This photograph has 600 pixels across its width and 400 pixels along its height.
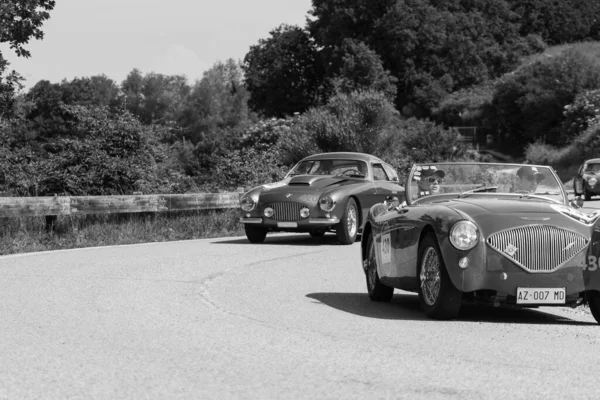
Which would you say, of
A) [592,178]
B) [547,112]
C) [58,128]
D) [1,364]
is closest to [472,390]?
[1,364]

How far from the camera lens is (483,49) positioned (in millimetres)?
109312

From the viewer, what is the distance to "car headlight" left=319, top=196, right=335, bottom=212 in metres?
18.9

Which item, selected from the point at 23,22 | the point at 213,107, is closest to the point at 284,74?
the point at 213,107

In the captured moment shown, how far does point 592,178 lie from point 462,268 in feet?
106

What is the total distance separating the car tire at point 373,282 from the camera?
11009mm

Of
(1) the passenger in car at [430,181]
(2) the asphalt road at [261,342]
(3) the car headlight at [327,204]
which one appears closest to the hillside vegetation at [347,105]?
(3) the car headlight at [327,204]

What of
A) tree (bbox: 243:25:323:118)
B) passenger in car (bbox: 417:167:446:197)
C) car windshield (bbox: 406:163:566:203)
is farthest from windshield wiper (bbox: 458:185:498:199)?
tree (bbox: 243:25:323:118)

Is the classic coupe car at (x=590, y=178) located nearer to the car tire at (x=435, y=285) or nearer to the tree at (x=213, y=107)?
→ the car tire at (x=435, y=285)

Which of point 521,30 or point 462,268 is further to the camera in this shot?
point 521,30

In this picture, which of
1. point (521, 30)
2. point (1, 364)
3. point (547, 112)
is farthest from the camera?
point (521, 30)

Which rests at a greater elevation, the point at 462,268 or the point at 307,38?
the point at 307,38

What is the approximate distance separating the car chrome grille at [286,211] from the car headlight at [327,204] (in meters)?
0.31

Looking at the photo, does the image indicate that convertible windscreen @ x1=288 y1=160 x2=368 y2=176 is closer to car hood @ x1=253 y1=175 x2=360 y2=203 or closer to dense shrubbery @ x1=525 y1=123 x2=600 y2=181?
car hood @ x1=253 y1=175 x2=360 y2=203

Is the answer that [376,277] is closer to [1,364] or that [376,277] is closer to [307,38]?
[1,364]
